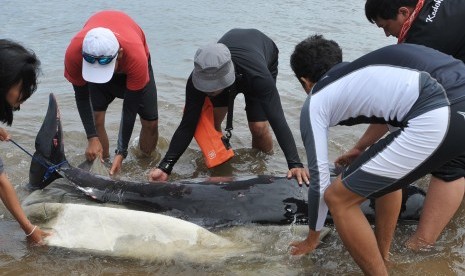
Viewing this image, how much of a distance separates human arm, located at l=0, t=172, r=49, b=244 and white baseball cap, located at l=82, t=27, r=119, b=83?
3.78 feet

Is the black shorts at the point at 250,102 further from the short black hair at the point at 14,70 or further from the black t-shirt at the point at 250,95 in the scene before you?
the short black hair at the point at 14,70

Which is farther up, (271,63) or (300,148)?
(271,63)

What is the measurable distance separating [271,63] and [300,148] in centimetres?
→ 122

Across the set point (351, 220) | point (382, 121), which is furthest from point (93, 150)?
point (382, 121)

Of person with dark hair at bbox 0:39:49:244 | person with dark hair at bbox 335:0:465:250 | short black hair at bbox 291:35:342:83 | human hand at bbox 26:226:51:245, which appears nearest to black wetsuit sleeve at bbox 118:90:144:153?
human hand at bbox 26:226:51:245

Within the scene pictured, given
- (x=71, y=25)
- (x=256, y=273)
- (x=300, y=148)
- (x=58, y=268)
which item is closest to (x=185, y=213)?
(x=256, y=273)

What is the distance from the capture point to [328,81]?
3127 mm

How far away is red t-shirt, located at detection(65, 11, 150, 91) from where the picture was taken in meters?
4.64

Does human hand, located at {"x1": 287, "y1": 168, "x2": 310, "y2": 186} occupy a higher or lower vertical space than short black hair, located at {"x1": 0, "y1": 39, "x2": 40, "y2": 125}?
lower

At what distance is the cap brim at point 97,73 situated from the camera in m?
4.33

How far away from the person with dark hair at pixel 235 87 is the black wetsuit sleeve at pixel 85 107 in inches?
31.1

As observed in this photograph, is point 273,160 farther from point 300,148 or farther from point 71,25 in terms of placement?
point 71,25

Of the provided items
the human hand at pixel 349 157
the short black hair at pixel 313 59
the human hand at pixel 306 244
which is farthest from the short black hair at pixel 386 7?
the human hand at pixel 306 244

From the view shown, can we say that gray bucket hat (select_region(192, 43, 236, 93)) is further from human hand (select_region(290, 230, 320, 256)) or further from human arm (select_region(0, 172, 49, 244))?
human arm (select_region(0, 172, 49, 244))
